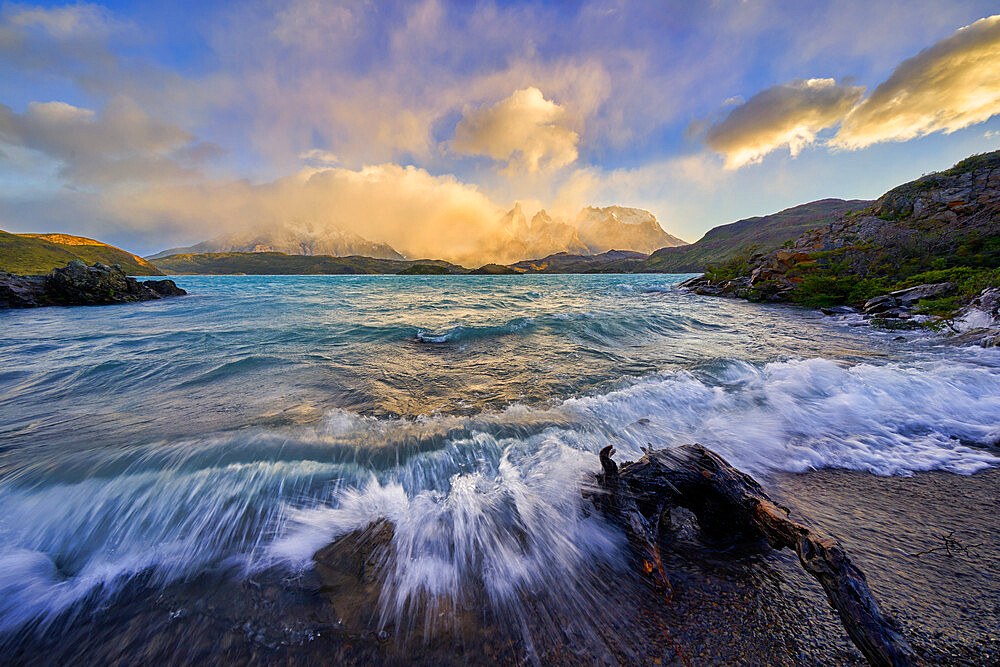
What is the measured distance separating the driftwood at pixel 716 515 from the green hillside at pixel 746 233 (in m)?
151

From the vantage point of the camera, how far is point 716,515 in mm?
2922

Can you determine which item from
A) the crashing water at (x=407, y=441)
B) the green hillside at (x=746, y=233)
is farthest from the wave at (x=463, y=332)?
the green hillside at (x=746, y=233)

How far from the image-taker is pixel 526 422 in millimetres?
5297

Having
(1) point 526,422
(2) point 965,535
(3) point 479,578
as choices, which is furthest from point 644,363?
(3) point 479,578

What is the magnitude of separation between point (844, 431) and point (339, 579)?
7.08 meters

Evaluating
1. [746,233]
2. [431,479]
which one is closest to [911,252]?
[431,479]

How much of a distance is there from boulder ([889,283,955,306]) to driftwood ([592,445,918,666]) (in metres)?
17.6

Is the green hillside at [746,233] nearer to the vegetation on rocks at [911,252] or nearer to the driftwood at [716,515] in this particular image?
the vegetation on rocks at [911,252]

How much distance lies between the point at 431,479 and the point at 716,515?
3.06m

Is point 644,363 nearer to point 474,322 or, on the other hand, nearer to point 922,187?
point 474,322

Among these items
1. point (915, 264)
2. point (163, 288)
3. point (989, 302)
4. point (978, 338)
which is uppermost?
point (915, 264)

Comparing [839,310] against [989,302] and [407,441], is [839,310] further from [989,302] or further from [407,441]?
[407,441]

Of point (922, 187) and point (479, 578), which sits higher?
point (922, 187)

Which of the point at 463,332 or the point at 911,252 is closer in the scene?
the point at 463,332
